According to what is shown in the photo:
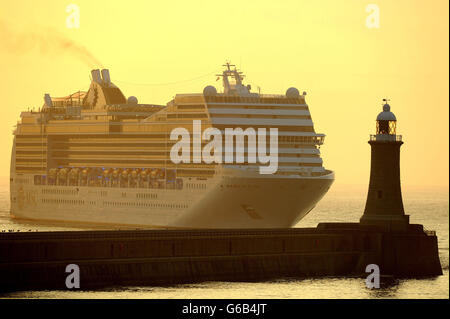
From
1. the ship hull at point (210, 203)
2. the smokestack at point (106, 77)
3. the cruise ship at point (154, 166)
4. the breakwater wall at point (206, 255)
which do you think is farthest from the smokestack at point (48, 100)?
the breakwater wall at point (206, 255)

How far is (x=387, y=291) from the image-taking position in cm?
10194

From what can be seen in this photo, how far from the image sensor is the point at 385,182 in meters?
111

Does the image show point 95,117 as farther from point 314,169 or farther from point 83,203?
point 314,169

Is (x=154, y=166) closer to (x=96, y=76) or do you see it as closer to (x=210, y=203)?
(x=210, y=203)

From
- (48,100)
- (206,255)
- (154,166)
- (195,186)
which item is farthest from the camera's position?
(48,100)

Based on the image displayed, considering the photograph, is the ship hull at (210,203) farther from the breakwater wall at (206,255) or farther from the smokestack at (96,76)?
the breakwater wall at (206,255)

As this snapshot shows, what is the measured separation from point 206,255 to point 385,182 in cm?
1436

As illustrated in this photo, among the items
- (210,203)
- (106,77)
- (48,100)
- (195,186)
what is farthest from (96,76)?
(210,203)

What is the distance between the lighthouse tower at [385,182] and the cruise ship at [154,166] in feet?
68.7

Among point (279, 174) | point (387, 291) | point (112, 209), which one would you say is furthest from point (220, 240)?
point (112, 209)

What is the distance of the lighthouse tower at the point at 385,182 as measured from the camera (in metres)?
110

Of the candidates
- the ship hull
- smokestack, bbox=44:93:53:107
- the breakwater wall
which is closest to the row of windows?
the ship hull

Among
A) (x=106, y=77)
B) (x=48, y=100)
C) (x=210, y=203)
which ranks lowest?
(x=210, y=203)
